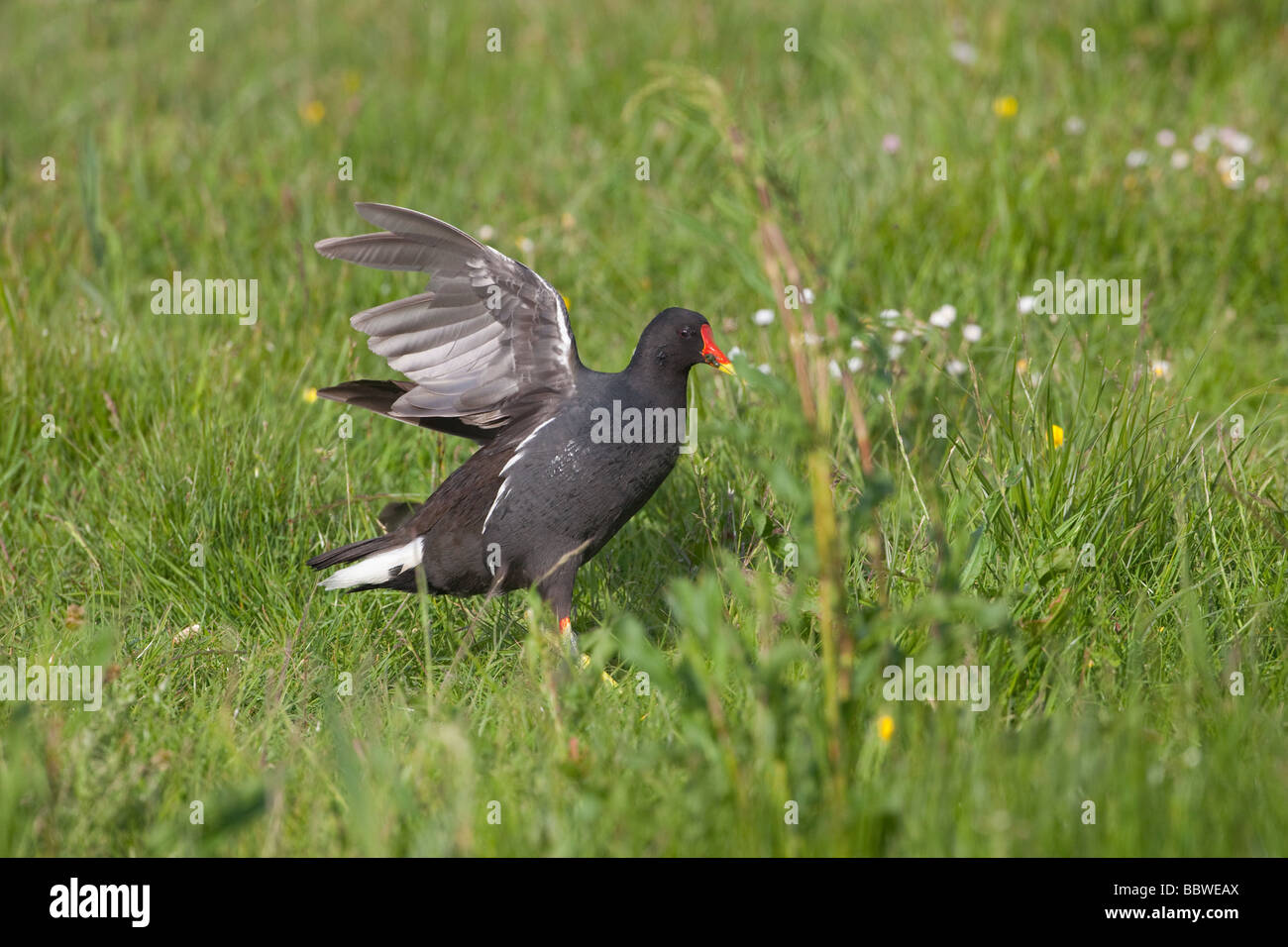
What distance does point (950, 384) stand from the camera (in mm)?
4766

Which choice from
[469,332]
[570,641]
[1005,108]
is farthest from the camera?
[1005,108]

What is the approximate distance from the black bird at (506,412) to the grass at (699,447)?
0.72ft

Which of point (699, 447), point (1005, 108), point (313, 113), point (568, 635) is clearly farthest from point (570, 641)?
point (313, 113)

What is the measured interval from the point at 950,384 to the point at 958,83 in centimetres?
249

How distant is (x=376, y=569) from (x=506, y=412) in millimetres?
595

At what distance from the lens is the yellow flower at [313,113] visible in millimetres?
6738

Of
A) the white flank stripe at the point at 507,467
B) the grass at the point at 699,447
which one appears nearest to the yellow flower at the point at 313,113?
the grass at the point at 699,447

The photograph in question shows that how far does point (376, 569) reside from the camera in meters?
3.71

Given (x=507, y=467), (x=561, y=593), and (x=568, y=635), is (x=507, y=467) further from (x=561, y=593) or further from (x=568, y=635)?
(x=568, y=635)

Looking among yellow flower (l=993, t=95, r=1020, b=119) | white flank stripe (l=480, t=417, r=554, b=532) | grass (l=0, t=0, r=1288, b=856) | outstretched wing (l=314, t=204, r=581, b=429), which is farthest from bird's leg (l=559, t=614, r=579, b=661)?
yellow flower (l=993, t=95, r=1020, b=119)

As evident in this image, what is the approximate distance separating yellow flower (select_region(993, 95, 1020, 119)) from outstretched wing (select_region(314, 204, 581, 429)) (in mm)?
3368

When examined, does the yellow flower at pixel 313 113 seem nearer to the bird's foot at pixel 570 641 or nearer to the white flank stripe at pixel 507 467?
the white flank stripe at pixel 507 467
